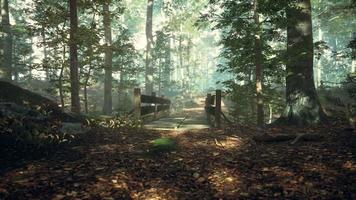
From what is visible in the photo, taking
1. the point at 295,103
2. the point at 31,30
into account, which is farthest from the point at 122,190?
the point at 31,30

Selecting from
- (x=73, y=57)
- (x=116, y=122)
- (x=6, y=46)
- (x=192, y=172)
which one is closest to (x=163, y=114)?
(x=116, y=122)

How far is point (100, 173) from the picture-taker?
6.43 m

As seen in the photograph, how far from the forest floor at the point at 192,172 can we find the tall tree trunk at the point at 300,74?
2.40 metres

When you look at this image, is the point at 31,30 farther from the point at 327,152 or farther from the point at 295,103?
the point at 327,152

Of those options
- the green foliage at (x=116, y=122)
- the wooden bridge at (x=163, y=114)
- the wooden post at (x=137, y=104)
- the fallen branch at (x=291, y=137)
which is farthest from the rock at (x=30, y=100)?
the fallen branch at (x=291, y=137)

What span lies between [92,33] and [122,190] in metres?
8.27

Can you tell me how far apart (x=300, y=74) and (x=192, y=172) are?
6701mm

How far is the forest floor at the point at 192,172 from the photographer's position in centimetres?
546

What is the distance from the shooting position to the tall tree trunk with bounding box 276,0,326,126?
11.3 m

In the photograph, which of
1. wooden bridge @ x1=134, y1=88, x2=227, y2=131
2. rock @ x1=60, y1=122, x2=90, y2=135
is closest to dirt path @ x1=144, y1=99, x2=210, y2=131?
wooden bridge @ x1=134, y1=88, x2=227, y2=131

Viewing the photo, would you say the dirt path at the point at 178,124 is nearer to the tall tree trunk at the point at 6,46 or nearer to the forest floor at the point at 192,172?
the forest floor at the point at 192,172

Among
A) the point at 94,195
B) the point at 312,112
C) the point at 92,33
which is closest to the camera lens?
the point at 94,195

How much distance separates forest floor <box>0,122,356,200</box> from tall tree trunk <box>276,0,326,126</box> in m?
2.40

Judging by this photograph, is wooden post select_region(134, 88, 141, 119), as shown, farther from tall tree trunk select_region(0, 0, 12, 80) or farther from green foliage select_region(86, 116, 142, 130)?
tall tree trunk select_region(0, 0, 12, 80)
